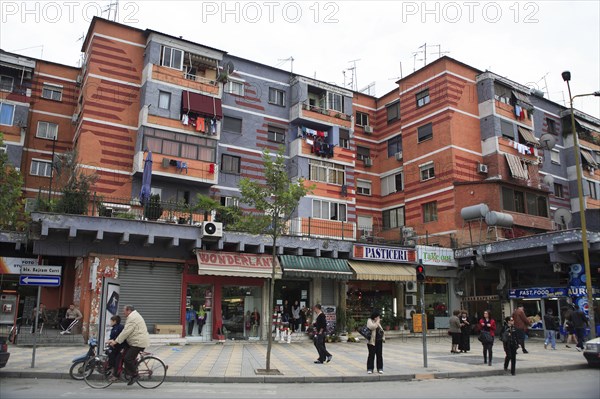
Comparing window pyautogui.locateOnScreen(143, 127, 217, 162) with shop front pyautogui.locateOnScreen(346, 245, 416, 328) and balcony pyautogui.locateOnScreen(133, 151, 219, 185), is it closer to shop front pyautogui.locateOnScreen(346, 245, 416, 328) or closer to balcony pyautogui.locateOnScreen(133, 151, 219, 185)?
balcony pyautogui.locateOnScreen(133, 151, 219, 185)

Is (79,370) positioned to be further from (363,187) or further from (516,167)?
(516,167)

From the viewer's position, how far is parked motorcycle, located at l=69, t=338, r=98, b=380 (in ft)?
38.1

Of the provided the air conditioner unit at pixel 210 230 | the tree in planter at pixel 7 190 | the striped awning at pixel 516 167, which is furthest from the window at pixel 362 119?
the tree in planter at pixel 7 190

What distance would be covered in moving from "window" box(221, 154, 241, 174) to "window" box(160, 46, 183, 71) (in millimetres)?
5890

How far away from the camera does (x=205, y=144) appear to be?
92.3ft

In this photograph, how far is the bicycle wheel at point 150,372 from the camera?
11.3m

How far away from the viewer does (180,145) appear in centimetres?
2738

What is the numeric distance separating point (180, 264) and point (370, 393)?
1444cm

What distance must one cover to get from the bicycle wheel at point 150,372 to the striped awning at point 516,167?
28042 mm

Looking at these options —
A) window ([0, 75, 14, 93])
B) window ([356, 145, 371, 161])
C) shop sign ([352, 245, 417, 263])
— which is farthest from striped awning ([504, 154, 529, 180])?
window ([0, 75, 14, 93])

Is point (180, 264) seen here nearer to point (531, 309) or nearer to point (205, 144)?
point (205, 144)

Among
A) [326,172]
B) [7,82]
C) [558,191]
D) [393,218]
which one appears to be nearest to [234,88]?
[326,172]

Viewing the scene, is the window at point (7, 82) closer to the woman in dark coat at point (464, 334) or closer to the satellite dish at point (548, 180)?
the woman in dark coat at point (464, 334)

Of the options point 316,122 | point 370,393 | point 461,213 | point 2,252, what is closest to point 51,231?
point 2,252
